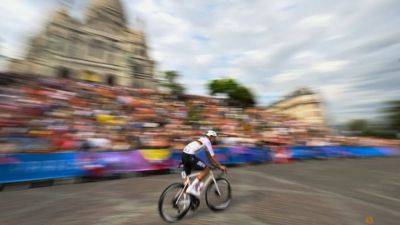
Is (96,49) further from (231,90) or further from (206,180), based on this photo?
(206,180)

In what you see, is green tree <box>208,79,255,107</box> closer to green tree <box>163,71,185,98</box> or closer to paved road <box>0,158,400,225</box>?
green tree <box>163,71,185,98</box>

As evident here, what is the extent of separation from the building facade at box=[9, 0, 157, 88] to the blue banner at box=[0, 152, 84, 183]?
3963 centimetres

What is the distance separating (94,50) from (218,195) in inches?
2092

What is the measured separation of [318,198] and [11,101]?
1494cm

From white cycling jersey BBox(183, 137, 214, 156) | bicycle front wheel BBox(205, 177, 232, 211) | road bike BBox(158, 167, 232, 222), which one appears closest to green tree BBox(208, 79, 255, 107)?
bicycle front wheel BBox(205, 177, 232, 211)

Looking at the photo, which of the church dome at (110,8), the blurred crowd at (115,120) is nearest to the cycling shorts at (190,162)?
the blurred crowd at (115,120)

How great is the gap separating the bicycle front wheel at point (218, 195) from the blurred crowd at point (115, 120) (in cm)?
746

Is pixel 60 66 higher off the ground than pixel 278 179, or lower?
higher

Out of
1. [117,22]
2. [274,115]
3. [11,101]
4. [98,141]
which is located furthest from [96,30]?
[98,141]

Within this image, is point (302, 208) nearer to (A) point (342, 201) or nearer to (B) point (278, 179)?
(A) point (342, 201)

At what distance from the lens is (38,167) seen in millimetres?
12555

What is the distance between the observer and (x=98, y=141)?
15.5 m

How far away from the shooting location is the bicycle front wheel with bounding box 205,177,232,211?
8227 mm

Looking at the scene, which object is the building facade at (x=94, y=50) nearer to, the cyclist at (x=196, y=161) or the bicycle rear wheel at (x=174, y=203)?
the cyclist at (x=196, y=161)
